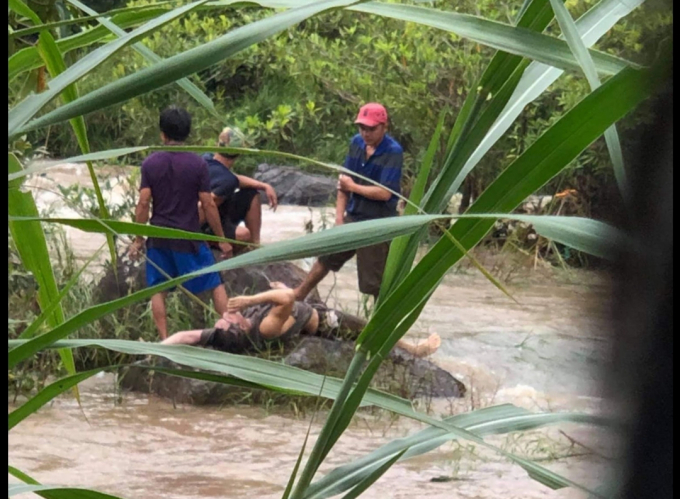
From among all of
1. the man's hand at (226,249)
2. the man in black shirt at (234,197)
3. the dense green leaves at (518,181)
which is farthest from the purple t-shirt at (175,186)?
the dense green leaves at (518,181)

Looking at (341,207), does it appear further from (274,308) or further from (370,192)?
(274,308)

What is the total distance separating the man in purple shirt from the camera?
3455mm

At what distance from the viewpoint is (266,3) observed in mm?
630

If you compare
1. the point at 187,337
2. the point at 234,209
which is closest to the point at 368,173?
the point at 234,209

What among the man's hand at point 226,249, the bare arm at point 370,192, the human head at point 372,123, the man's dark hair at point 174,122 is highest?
the human head at point 372,123

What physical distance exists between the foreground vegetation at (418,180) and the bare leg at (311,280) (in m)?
3.03

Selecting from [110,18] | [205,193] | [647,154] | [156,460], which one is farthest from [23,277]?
[647,154]

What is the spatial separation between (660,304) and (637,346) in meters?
0.02

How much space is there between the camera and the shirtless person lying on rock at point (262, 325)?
3592 millimetres

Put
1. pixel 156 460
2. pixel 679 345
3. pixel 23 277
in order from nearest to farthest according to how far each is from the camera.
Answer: pixel 679 345, pixel 156 460, pixel 23 277

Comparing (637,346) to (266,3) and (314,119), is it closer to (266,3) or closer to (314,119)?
(266,3)

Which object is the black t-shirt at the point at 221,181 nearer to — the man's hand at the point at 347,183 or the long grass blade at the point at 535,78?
the man's hand at the point at 347,183

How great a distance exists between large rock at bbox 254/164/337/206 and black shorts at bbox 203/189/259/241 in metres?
2.71

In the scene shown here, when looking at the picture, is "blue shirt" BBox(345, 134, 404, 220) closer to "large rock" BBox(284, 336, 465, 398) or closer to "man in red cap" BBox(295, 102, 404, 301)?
"man in red cap" BBox(295, 102, 404, 301)
